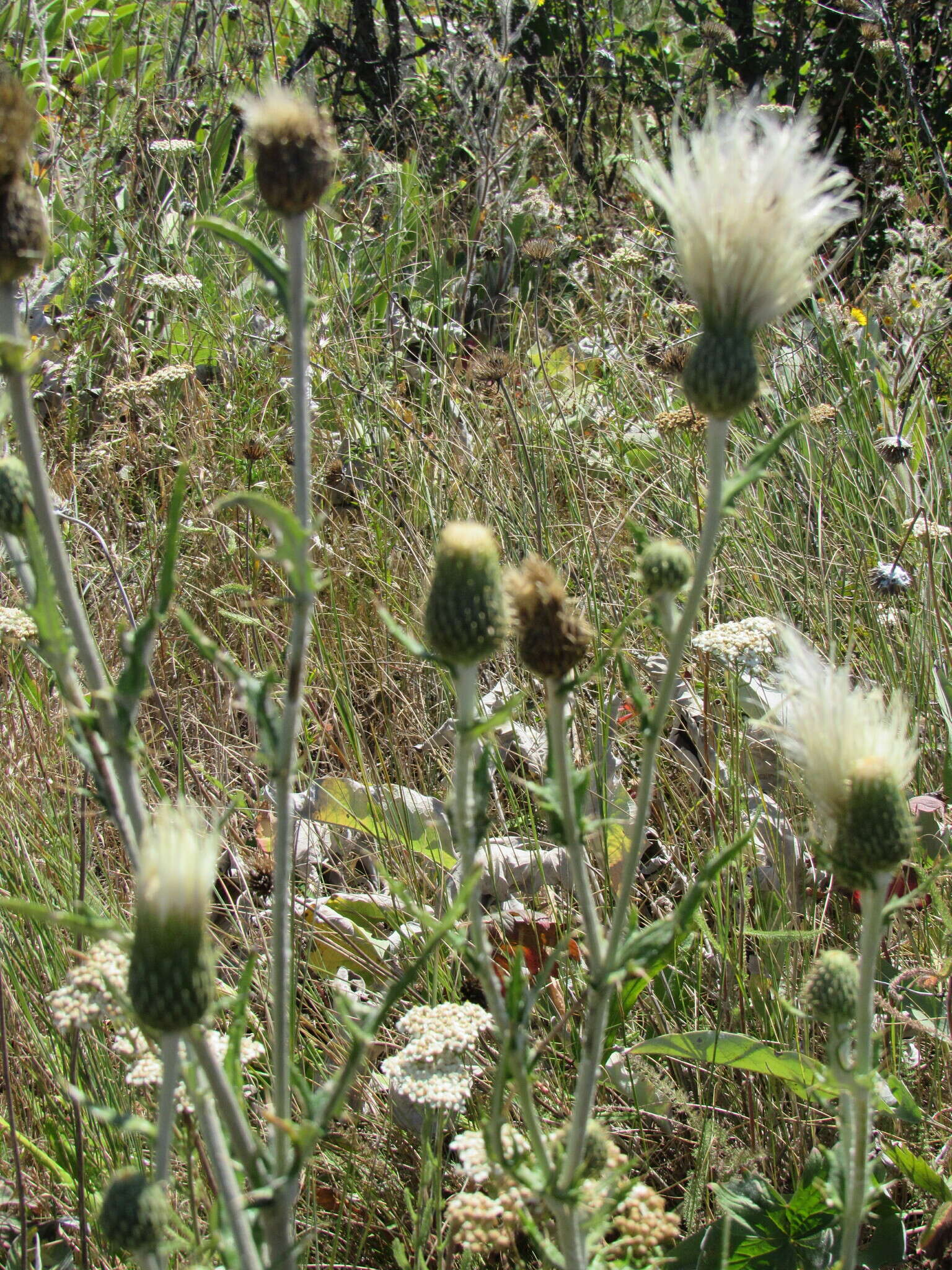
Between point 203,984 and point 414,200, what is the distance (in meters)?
4.14

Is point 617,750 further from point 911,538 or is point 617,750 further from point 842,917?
point 911,538

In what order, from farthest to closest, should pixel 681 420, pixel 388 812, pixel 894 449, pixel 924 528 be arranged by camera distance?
1. pixel 681 420
2. pixel 894 449
3. pixel 924 528
4. pixel 388 812

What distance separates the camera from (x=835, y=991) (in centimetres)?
101

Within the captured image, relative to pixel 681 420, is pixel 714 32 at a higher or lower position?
higher

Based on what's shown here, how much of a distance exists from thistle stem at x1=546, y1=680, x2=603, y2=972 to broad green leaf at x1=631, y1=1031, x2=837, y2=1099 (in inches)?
25.2

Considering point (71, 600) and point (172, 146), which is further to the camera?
point (172, 146)

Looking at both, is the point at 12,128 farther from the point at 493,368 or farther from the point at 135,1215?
the point at 493,368

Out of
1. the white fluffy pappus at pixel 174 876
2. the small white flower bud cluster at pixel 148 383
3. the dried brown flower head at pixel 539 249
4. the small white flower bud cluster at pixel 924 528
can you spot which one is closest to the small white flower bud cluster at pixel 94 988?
the white fluffy pappus at pixel 174 876

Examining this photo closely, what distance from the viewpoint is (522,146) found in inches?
190

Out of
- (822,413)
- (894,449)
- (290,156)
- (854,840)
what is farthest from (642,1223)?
(822,413)

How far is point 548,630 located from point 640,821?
0.56 ft

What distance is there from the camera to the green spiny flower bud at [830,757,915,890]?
0.92 metres

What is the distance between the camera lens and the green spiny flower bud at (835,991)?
101cm

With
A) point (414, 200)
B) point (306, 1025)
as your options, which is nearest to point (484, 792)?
point (306, 1025)
